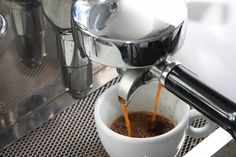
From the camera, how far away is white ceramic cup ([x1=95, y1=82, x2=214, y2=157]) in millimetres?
378

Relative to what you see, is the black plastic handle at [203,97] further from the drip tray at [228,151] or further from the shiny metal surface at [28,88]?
the shiny metal surface at [28,88]

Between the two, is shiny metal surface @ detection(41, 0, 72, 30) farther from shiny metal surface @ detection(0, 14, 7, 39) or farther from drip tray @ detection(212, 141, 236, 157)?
drip tray @ detection(212, 141, 236, 157)

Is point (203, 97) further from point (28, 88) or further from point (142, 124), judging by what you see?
point (28, 88)

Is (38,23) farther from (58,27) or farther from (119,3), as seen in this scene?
(119,3)

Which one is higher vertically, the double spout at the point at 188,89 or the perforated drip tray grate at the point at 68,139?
the double spout at the point at 188,89

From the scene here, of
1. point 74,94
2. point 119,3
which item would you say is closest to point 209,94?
point 119,3

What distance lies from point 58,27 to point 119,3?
103mm

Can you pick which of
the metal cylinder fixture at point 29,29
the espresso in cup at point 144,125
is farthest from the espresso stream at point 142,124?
the metal cylinder fixture at point 29,29

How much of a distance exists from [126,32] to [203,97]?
66mm

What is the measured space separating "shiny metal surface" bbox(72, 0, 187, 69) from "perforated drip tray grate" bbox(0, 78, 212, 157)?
14 cm

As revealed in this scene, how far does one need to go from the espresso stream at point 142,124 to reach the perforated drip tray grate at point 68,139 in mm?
31

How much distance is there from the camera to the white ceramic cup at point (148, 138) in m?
0.38

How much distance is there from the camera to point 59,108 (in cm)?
49

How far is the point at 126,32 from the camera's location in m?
0.31
